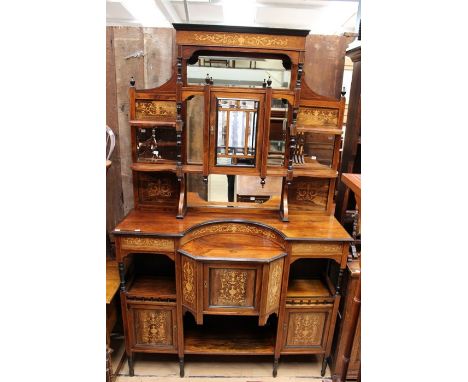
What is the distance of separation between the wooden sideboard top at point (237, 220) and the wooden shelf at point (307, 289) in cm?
39

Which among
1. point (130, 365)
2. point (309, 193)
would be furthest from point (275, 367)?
point (309, 193)

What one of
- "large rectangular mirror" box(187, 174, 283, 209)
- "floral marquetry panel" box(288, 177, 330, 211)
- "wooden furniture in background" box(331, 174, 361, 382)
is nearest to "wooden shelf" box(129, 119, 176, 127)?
"large rectangular mirror" box(187, 174, 283, 209)

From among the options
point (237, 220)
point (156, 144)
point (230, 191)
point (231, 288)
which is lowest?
point (231, 288)

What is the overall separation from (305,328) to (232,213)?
802 millimetres

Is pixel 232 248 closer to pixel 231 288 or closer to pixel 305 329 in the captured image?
pixel 231 288

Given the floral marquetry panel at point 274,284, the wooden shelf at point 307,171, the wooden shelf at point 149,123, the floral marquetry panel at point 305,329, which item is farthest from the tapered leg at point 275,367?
the wooden shelf at point 149,123

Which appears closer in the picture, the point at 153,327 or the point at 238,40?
the point at 238,40

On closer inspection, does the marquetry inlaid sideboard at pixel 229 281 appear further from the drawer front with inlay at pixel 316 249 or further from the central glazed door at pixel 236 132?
the central glazed door at pixel 236 132

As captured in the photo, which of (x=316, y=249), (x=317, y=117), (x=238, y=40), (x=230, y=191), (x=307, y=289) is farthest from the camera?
(x=230, y=191)

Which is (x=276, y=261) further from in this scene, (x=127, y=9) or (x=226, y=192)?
(x=127, y=9)

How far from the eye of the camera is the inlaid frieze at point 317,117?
5.27 ft

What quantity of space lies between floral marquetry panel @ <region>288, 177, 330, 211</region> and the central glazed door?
1.08 ft

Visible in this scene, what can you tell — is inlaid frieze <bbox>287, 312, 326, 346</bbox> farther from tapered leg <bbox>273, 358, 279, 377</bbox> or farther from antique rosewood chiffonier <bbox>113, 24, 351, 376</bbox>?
tapered leg <bbox>273, 358, 279, 377</bbox>

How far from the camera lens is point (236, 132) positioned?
152 centimetres
